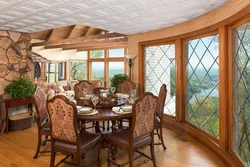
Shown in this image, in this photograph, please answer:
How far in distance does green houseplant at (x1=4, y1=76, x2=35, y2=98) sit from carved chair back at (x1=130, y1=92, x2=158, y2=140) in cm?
310

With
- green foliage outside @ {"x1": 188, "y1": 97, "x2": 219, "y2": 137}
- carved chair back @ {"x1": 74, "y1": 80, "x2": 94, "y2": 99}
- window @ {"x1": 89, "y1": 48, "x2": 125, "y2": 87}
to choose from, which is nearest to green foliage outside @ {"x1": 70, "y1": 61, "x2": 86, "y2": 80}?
window @ {"x1": 89, "y1": 48, "x2": 125, "y2": 87}

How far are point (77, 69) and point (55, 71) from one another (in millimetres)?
1204

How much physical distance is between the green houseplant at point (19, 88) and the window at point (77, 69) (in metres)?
5.93

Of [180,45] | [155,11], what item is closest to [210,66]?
[180,45]

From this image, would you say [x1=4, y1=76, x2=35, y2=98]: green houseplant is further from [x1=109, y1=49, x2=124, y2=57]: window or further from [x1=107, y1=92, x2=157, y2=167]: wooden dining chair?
[x1=109, y1=49, x2=124, y2=57]: window

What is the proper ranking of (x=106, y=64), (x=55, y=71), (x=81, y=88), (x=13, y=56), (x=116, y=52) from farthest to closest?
(x=55, y=71)
(x=106, y=64)
(x=116, y=52)
(x=13, y=56)
(x=81, y=88)

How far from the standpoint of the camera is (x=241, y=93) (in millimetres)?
2430

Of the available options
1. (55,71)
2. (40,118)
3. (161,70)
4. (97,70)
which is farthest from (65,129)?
(55,71)

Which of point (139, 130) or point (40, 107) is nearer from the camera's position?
point (139, 130)

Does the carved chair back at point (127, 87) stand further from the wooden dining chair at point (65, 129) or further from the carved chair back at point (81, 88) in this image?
the wooden dining chair at point (65, 129)

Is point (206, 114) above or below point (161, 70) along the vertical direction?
below

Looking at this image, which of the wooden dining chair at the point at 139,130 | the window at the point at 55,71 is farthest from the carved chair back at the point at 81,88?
the window at the point at 55,71

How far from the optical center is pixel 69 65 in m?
10.1

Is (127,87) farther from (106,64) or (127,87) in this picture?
(106,64)
